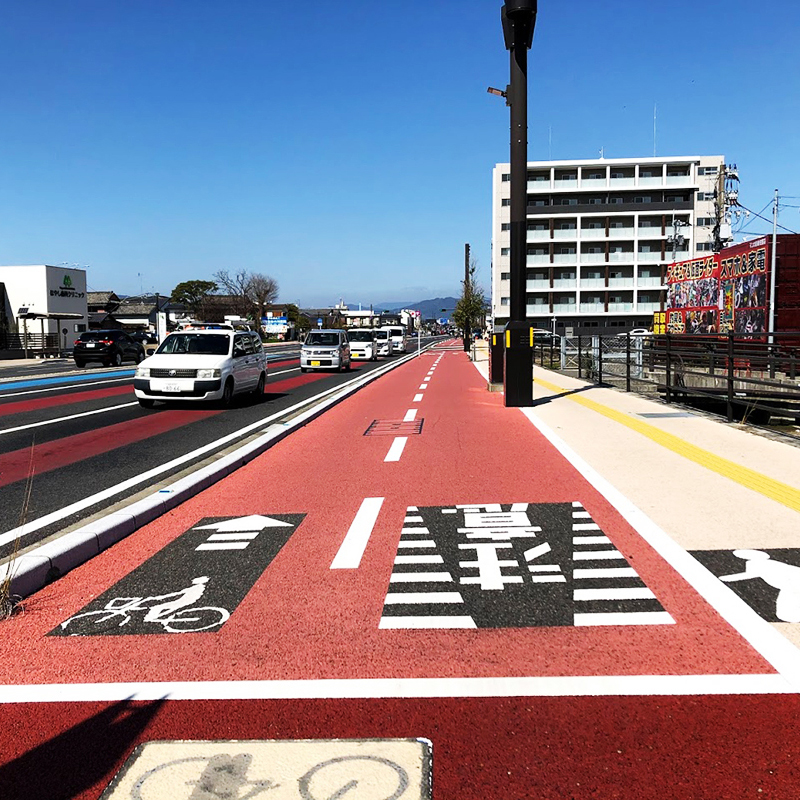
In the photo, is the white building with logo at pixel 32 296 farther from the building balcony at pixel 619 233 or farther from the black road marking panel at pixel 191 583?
the black road marking panel at pixel 191 583

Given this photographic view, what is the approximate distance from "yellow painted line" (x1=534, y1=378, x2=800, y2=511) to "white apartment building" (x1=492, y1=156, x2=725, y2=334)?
66062 mm

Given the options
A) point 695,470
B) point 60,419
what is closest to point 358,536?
point 695,470

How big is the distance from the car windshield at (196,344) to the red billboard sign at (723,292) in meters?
16.6

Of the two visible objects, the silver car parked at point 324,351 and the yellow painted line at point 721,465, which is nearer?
the yellow painted line at point 721,465

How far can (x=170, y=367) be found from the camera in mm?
15047

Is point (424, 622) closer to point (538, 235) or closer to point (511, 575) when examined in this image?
point (511, 575)

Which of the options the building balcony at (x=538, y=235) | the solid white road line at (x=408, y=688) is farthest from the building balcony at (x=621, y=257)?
the solid white road line at (x=408, y=688)

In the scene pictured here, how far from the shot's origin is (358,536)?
556 centimetres

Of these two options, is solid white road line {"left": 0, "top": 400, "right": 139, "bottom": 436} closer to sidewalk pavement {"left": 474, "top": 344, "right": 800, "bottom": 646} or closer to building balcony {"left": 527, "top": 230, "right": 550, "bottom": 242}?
sidewalk pavement {"left": 474, "top": 344, "right": 800, "bottom": 646}

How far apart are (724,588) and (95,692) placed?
11.2 ft

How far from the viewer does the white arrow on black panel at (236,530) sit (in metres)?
5.43

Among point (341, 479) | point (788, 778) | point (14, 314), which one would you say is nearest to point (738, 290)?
point (341, 479)

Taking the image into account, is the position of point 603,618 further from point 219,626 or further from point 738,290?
point 738,290

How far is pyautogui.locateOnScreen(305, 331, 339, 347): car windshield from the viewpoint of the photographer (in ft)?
98.5
